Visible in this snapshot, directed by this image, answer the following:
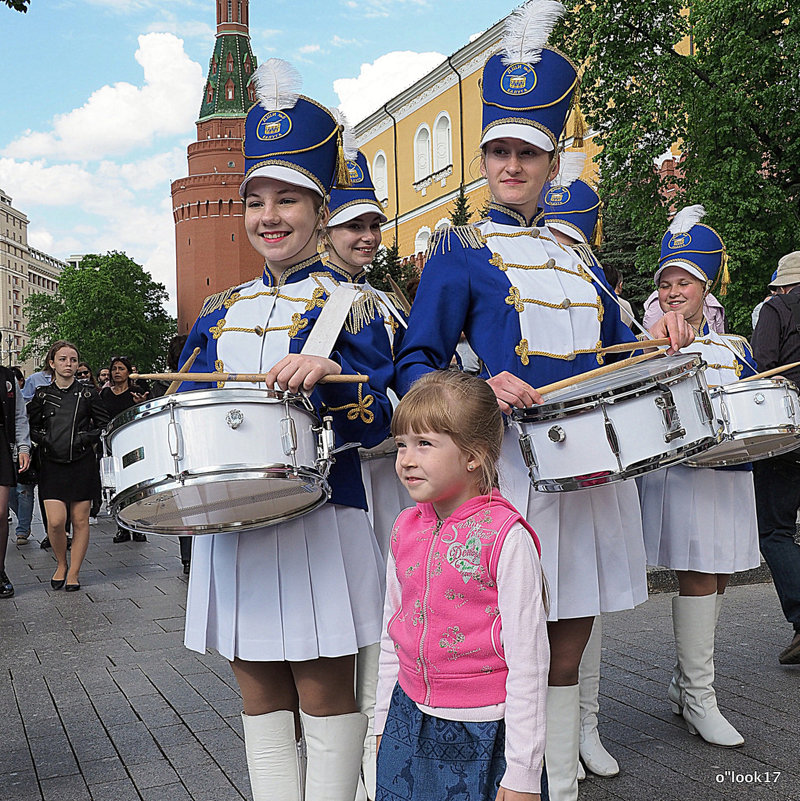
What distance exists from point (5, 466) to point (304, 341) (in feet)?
17.7

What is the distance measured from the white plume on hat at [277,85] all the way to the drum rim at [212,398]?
1044 millimetres

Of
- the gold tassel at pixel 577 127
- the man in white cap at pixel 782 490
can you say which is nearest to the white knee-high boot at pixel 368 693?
the gold tassel at pixel 577 127

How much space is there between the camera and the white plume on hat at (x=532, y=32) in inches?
129

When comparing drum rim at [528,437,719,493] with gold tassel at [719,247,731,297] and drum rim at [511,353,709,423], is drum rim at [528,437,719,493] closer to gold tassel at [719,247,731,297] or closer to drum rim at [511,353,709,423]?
drum rim at [511,353,709,423]

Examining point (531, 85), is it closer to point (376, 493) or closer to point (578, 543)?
point (578, 543)

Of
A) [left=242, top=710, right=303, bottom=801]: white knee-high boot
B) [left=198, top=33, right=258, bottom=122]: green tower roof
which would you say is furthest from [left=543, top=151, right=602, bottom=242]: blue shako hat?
[left=198, top=33, right=258, bottom=122]: green tower roof

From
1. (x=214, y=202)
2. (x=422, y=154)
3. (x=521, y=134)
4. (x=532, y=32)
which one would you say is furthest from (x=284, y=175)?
(x=214, y=202)

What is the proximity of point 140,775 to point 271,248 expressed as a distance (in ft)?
7.67

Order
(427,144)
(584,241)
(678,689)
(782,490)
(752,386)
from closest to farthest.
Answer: (752,386)
(584,241)
(678,689)
(782,490)
(427,144)

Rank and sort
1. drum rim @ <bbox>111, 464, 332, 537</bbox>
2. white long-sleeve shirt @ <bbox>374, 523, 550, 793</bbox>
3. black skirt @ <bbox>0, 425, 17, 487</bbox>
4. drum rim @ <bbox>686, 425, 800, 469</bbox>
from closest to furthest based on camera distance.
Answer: white long-sleeve shirt @ <bbox>374, 523, 550, 793</bbox>
drum rim @ <bbox>111, 464, 332, 537</bbox>
drum rim @ <bbox>686, 425, 800, 469</bbox>
black skirt @ <bbox>0, 425, 17, 487</bbox>

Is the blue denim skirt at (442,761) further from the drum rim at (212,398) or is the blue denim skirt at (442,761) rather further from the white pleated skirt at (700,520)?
the white pleated skirt at (700,520)

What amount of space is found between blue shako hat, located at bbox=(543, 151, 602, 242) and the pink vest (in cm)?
256

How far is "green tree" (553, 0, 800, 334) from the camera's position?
17.3 m

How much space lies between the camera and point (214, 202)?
209ft
